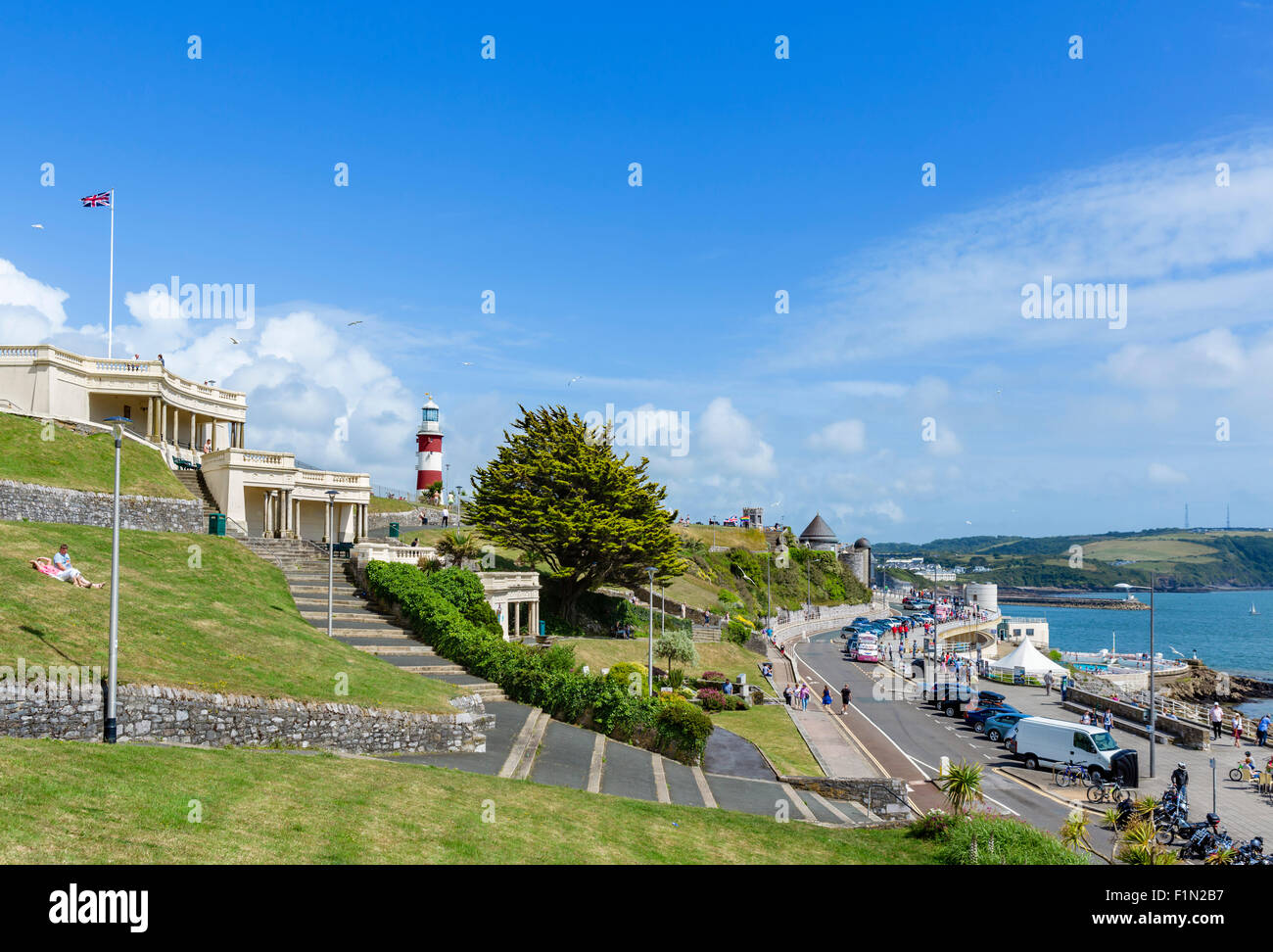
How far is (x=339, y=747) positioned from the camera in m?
19.4

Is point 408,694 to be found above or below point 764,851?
above

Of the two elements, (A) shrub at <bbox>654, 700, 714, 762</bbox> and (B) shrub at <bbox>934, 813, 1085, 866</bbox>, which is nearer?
(B) shrub at <bbox>934, 813, 1085, 866</bbox>

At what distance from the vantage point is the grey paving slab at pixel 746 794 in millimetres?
20609

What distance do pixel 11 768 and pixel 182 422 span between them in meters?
40.8

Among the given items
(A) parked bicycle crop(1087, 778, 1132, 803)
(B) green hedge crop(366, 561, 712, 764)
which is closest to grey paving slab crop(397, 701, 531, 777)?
(B) green hedge crop(366, 561, 712, 764)

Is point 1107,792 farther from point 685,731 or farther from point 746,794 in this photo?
point 685,731

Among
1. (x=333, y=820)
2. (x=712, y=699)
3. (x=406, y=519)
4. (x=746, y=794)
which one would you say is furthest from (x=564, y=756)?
(x=406, y=519)

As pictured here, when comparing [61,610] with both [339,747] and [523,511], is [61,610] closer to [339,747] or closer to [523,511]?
[339,747]

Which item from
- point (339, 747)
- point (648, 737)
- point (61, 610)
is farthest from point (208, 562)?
point (648, 737)

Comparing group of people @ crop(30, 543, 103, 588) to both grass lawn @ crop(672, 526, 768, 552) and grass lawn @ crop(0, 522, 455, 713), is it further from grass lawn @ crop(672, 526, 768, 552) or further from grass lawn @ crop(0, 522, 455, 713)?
grass lawn @ crop(672, 526, 768, 552)

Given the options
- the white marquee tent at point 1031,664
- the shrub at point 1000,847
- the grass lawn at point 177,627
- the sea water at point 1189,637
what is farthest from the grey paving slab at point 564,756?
the sea water at point 1189,637

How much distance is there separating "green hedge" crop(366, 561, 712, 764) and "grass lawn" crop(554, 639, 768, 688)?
22.6 ft

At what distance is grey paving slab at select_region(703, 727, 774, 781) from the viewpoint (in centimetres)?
2517

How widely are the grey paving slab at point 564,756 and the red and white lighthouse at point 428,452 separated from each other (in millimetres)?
52327
